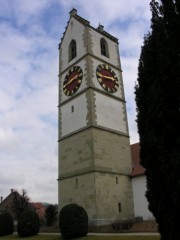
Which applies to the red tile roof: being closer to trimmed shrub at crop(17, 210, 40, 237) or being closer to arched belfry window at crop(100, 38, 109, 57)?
trimmed shrub at crop(17, 210, 40, 237)

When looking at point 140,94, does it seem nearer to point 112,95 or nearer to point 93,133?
point 93,133

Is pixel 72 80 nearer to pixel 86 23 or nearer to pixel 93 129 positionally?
pixel 86 23

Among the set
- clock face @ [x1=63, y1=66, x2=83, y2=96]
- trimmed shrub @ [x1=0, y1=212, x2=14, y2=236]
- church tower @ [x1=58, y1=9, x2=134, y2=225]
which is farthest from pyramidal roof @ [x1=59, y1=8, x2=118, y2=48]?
trimmed shrub @ [x1=0, y1=212, x2=14, y2=236]

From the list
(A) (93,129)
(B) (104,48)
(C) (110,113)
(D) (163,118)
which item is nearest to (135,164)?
(C) (110,113)

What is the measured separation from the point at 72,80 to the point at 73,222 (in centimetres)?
1408

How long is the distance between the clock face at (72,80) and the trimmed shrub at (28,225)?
1098 centimetres

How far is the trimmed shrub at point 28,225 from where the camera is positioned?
22000 mm

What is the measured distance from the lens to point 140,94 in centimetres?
946

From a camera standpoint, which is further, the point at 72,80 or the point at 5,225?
the point at 72,80

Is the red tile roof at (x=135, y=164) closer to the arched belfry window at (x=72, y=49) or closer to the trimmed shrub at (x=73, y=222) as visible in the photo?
the trimmed shrub at (x=73, y=222)

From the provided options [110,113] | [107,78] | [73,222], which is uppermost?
[107,78]

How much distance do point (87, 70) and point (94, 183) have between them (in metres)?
9.65

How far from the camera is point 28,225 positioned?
22188mm

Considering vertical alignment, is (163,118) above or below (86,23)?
below
